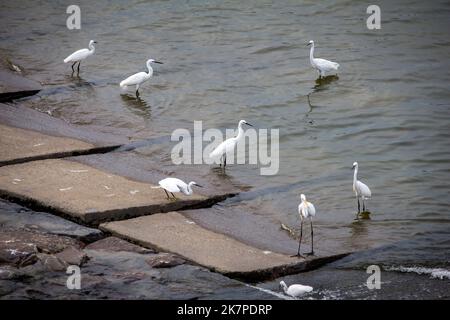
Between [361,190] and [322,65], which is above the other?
[322,65]

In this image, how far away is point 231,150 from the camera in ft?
34.0

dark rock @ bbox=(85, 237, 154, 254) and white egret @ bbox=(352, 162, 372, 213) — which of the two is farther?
white egret @ bbox=(352, 162, 372, 213)

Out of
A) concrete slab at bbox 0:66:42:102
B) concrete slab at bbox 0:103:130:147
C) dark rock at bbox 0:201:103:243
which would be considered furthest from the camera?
concrete slab at bbox 0:66:42:102

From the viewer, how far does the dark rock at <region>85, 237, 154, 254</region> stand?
22.8ft

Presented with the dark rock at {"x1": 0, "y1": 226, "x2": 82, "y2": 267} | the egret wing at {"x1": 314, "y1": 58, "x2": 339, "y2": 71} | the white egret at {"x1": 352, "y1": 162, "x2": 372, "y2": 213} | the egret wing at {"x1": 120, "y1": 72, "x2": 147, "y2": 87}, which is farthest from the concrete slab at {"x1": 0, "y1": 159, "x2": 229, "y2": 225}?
the egret wing at {"x1": 314, "y1": 58, "x2": 339, "y2": 71}

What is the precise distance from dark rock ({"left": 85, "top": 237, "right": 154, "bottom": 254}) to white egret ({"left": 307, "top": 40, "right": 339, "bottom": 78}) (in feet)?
22.7

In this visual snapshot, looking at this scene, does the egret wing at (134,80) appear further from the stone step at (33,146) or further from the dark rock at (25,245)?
the dark rock at (25,245)

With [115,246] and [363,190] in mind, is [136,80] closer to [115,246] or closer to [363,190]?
[363,190]

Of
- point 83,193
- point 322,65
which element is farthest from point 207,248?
point 322,65

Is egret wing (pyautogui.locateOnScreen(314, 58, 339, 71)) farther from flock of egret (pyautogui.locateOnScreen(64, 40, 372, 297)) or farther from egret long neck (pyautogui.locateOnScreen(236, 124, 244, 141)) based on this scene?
egret long neck (pyautogui.locateOnScreen(236, 124, 244, 141))

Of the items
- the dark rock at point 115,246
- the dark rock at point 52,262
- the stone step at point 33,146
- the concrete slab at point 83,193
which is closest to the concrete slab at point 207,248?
the dark rock at point 115,246

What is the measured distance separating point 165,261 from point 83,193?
5.54ft

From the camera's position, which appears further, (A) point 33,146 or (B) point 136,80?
(B) point 136,80

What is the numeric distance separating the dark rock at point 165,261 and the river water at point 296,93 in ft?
3.22
